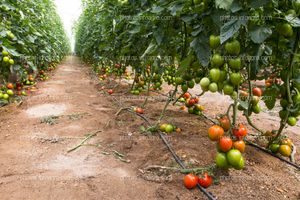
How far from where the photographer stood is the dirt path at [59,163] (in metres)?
2.14

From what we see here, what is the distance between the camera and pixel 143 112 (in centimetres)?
432

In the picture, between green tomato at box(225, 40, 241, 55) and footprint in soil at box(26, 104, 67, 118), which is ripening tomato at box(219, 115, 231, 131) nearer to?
green tomato at box(225, 40, 241, 55)

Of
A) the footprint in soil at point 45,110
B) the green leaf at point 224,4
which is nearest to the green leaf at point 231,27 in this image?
the green leaf at point 224,4

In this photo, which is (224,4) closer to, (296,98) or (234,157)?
(234,157)

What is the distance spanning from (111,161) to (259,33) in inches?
68.3

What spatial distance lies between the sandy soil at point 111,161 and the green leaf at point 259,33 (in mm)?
1144

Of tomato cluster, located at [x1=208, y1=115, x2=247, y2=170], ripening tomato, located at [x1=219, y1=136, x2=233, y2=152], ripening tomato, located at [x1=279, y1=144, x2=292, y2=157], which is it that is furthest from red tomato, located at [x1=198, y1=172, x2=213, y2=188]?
ripening tomato, located at [x1=279, y1=144, x2=292, y2=157]

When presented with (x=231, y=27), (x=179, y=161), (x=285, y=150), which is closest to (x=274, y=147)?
(x=285, y=150)

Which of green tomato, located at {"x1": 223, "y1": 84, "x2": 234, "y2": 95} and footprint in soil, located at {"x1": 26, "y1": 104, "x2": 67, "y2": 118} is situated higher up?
green tomato, located at {"x1": 223, "y1": 84, "x2": 234, "y2": 95}

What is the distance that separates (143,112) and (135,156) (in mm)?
1576

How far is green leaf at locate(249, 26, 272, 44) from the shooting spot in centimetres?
167

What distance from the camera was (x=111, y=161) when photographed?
8.75 feet

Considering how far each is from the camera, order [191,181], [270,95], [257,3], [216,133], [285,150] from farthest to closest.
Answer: [285,150], [270,95], [191,181], [216,133], [257,3]

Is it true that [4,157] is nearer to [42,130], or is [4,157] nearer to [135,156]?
[42,130]
